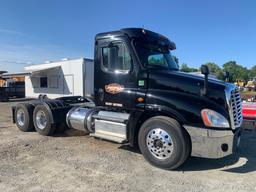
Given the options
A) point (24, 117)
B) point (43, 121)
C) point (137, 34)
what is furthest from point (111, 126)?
point (24, 117)

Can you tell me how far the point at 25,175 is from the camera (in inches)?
195

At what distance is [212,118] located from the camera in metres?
4.96

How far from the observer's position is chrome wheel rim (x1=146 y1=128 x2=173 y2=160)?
17.3ft

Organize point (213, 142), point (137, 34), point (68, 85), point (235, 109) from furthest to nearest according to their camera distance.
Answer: point (68, 85)
point (137, 34)
point (235, 109)
point (213, 142)

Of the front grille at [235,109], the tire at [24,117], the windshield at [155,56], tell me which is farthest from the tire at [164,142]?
the tire at [24,117]

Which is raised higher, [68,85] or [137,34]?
[137,34]

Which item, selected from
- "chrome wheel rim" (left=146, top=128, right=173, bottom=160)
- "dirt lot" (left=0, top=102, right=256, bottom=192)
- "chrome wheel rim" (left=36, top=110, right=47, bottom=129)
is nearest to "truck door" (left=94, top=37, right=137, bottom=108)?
"chrome wheel rim" (left=146, top=128, right=173, bottom=160)

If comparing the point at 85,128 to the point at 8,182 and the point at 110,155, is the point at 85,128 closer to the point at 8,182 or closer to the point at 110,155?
the point at 110,155

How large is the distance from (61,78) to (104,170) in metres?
16.7

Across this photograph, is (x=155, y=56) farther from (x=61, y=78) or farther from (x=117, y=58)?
(x=61, y=78)

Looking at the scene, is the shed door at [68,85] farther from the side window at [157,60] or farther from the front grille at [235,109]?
the front grille at [235,109]

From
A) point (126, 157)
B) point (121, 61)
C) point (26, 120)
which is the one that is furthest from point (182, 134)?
point (26, 120)

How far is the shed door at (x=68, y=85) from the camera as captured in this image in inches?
784

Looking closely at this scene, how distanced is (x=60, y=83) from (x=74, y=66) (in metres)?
2.41
